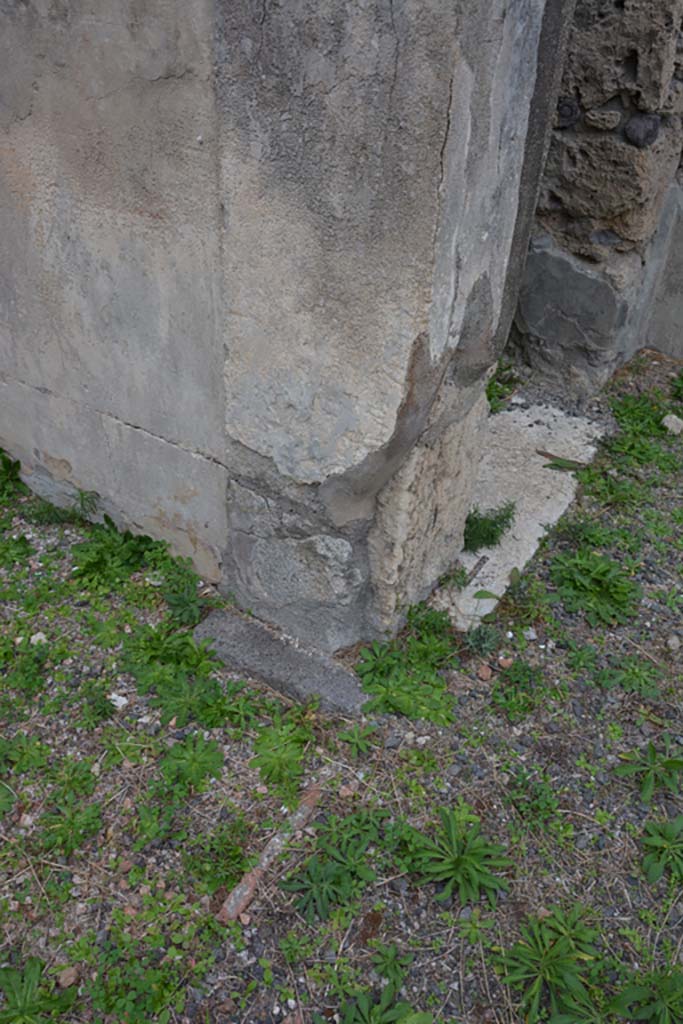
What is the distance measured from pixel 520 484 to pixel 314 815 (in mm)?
1645

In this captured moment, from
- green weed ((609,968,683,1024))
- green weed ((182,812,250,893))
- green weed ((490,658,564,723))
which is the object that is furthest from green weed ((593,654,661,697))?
green weed ((182,812,250,893))

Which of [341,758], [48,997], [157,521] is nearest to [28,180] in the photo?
[157,521]

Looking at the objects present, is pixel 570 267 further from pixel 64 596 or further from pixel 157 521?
pixel 64 596

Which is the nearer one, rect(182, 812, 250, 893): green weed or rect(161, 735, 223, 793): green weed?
rect(182, 812, 250, 893): green weed

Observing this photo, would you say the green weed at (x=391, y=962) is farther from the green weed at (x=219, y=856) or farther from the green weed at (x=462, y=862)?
the green weed at (x=219, y=856)

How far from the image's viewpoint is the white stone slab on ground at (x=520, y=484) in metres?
2.76

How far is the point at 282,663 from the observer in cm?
251

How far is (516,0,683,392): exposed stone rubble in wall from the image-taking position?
10.6 feet

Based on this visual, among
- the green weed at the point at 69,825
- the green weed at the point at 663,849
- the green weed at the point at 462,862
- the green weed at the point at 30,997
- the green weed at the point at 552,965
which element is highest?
the green weed at the point at 663,849

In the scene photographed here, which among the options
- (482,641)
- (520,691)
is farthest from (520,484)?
(520,691)

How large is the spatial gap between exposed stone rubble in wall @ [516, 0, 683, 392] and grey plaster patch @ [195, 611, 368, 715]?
210 cm

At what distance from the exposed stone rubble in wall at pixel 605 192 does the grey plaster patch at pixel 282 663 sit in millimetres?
2101

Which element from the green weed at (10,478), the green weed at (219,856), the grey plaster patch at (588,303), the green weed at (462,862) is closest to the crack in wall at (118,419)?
the green weed at (10,478)

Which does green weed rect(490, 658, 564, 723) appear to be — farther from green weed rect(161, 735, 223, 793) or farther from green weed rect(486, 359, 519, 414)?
green weed rect(486, 359, 519, 414)
